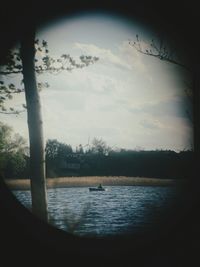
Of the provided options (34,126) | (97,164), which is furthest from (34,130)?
(97,164)

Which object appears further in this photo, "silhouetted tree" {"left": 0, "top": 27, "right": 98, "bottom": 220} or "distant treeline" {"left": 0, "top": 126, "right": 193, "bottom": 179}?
"distant treeline" {"left": 0, "top": 126, "right": 193, "bottom": 179}

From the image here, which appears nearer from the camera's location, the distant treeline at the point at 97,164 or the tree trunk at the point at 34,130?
the tree trunk at the point at 34,130

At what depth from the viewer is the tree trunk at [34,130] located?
4180 mm

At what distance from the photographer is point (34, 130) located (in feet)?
13.7

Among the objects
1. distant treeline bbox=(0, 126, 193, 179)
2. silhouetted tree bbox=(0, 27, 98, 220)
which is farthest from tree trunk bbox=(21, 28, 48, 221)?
distant treeline bbox=(0, 126, 193, 179)

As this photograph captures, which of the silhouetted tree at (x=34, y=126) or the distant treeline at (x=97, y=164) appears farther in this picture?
the distant treeline at (x=97, y=164)

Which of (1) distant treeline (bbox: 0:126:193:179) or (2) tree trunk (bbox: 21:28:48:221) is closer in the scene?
(2) tree trunk (bbox: 21:28:48:221)

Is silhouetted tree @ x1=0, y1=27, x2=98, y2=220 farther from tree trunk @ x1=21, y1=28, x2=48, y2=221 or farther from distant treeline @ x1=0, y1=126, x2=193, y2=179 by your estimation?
distant treeline @ x1=0, y1=126, x2=193, y2=179

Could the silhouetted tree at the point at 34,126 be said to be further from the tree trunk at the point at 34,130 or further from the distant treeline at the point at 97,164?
the distant treeline at the point at 97,164

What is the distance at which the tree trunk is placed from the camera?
13.7 ft

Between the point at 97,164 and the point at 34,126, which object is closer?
the point at 34,126

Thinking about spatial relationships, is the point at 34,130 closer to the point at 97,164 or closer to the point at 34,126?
the point at 34,126

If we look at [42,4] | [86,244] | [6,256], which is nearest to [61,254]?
[86,244]

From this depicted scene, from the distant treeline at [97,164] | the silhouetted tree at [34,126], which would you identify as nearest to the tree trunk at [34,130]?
the silhouetted tree at [34,126]
